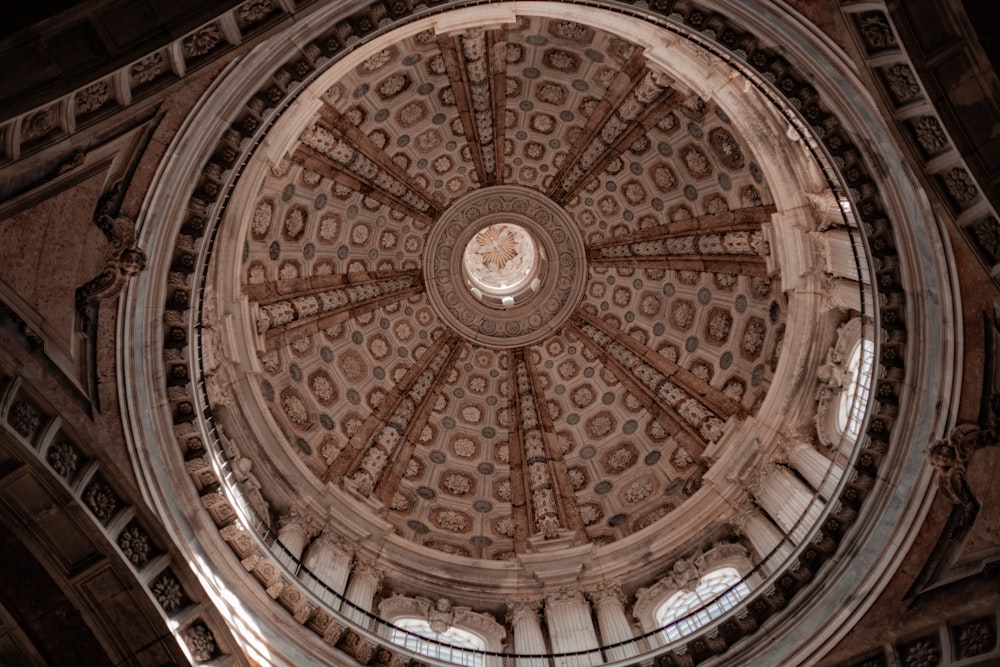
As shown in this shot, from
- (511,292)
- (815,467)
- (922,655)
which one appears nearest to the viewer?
(922,655)

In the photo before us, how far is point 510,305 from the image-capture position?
30.1 metres

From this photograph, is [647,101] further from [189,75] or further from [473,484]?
[189,75]

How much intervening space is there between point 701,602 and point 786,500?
10.5 ft

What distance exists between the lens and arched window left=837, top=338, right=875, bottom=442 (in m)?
17.5

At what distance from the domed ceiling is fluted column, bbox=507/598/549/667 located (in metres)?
2.56

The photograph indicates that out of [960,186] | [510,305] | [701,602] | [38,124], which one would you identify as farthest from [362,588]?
[960,186]

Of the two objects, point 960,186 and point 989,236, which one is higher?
point 960,186

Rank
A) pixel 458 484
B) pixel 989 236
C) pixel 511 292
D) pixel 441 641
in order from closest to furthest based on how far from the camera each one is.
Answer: pixel 989 236 → pixel 441 641 → pixel 458 484 → pixel 511 292

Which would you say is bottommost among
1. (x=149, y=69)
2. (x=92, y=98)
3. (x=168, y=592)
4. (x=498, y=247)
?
(x=168, y=592)

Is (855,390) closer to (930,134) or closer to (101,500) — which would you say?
(930,134)

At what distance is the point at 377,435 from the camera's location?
85.6 feet

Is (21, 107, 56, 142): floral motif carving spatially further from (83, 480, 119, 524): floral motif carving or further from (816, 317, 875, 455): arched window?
(816, 317, 875, 455): arched window

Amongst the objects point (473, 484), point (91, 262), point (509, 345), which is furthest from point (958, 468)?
point (509, 345)

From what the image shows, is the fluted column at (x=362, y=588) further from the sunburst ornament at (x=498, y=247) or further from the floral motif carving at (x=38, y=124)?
the sunburst ornament at (x=498, y=247)
